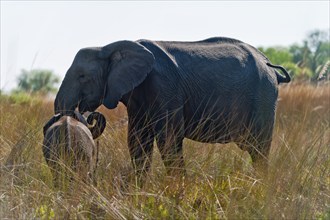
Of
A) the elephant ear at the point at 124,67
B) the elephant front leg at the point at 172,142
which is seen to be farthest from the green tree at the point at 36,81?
the elephant front leg at the point at 172,142

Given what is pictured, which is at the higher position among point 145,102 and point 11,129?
point 145,102

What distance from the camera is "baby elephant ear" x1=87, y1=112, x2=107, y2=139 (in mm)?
7577

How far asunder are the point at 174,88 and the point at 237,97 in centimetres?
72

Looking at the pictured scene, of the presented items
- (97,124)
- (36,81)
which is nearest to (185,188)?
(97,124)

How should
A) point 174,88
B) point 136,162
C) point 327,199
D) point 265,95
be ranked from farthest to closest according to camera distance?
point 265,95 → point 174,88 → point 136,162 → point 327,199

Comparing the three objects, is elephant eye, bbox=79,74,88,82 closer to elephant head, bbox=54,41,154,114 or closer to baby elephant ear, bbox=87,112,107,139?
elephant head, bbox=54,41,154,114

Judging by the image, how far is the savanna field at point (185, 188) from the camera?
590cm

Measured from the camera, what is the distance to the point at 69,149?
6.84 metres

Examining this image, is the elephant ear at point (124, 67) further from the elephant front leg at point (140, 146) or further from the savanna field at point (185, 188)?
the savanna field at point (185, 188)

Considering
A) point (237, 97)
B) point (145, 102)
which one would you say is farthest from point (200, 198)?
point (237, 97)

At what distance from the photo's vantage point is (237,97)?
8.24m

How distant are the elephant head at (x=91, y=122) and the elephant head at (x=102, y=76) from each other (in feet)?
0.20

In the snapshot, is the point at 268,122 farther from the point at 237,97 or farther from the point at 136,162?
the point at 136,162

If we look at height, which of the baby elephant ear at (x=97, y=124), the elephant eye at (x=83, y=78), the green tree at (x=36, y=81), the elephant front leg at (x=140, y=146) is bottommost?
the green tree at (x=36, y=81)
